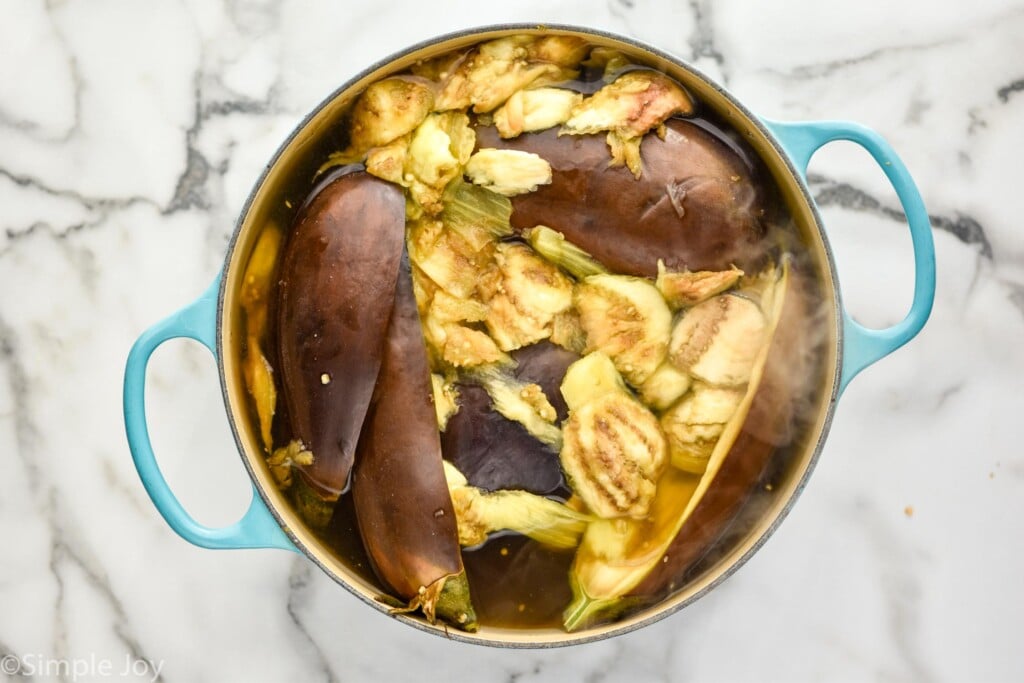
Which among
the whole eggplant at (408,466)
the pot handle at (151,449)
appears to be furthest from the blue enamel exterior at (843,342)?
the whole eggplant at (408,466)

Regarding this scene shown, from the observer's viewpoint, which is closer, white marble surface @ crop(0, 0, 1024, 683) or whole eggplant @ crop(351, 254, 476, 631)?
whole eggplant @ crop(351, 254, 476, 631)

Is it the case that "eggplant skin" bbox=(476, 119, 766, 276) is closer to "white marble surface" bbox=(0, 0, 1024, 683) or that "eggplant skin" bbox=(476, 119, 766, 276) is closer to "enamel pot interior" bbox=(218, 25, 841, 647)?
"enamel pot interior" bbox=(218, 25, 841, 647)

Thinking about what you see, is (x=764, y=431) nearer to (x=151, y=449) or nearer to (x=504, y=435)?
(x=504, y=435)

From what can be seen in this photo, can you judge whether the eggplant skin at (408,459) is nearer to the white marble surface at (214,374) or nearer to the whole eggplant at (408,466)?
the whole eggplant at (408,466)

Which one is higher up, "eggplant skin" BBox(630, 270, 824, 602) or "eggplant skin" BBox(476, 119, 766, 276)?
"eggplant skin" BBox(476, 119, 766, 276)

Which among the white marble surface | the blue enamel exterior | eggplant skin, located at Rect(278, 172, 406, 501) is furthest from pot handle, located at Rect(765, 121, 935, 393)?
eggplant skin, located at Rect(278, 172, 406, 501)

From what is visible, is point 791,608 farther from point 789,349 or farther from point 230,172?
point 230,172

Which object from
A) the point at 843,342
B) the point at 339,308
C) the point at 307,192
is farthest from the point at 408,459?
the point at 843,342
